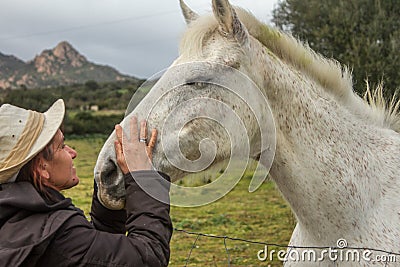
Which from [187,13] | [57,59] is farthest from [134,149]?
[57,59]

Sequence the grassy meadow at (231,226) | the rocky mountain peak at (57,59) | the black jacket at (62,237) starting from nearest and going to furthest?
the black jacket at (62,237) → the grassy meadow at (231,226) → the rocky mountain peak at (57,59)

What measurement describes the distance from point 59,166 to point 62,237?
340 millimetres

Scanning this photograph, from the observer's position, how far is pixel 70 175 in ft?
6.02

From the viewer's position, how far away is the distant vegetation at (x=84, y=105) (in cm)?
3244

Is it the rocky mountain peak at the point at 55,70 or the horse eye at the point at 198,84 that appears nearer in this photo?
the horse eye at the point at 198,84

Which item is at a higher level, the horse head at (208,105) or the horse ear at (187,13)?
the horse ear at (187,13)

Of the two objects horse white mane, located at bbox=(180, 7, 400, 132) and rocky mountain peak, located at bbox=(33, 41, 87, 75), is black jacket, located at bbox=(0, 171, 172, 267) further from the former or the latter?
rocky mountain peak, located at bbox=(33, 41, 87, 75)

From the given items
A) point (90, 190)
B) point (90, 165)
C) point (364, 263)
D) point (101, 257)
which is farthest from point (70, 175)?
point (90, 165)

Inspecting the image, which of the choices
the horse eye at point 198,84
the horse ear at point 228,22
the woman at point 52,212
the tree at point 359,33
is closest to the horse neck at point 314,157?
the horse ear at point 228,22

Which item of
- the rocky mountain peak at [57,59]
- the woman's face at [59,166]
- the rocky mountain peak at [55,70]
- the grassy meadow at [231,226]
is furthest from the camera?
the rocky mountain peak at [57,59]

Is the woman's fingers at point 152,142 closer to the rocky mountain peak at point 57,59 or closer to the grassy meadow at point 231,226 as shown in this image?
the grassy meadow at point 231,226

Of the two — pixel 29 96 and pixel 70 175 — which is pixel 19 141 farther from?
pixel 29 96

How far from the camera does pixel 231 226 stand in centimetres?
995

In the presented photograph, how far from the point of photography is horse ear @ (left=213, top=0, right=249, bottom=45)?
2.33 metres
